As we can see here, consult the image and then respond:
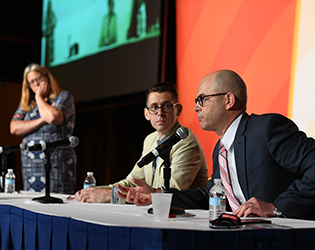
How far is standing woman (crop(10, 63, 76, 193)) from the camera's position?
314cm

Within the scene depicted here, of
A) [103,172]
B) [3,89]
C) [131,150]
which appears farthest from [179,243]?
[3,89]

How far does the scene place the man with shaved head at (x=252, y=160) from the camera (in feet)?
4.77

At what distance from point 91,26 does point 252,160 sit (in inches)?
142

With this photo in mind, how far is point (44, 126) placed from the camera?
3170mm

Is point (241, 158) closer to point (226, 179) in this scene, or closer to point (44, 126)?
point (226, 179)

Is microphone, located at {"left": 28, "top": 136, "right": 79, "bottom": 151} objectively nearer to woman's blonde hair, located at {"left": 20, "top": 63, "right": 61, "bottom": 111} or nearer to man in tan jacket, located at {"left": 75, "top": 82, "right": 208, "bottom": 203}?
man in tan jacket, located at {"left": 75, "top": 82, "right": 208, "bottom": 203}

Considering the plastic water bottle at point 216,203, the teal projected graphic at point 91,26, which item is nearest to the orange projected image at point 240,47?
the teal projected graphic at point 91,26

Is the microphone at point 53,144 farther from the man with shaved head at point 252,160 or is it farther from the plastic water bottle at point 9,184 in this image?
the plastic water bottle at point 9,184

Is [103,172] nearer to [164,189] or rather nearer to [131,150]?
[131,150]

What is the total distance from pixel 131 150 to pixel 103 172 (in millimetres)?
550

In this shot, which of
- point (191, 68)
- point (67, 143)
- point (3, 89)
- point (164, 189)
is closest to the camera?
point (164, 189)

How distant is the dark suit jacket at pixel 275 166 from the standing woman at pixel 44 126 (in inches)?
66.8

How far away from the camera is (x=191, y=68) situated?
381 cm

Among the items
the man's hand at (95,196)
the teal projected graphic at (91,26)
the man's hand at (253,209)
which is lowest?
the man's hand at (95,196)
